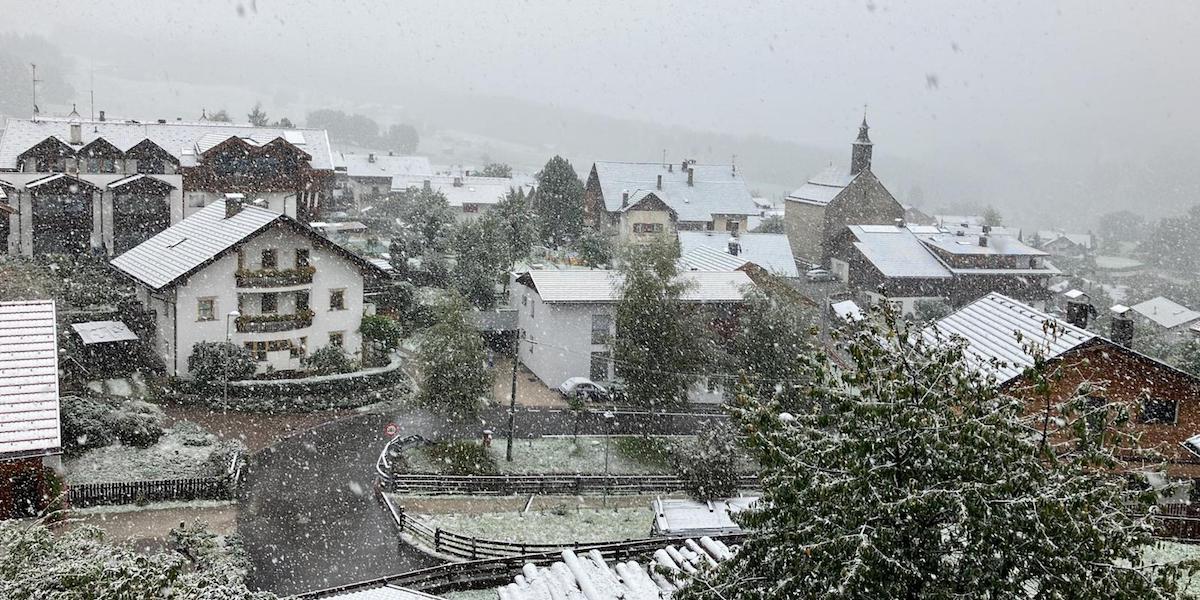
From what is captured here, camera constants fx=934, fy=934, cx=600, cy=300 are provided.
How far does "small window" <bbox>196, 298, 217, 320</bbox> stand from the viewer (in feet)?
103

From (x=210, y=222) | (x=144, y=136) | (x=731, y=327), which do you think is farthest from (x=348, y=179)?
(x=731, y=327)

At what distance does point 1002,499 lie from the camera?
341 inches

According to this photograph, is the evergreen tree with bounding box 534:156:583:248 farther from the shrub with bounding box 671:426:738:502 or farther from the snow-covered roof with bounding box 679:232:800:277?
the shrub with bounding box 671:426:738:502

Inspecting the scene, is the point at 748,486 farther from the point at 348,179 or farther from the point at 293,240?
the point at 348,179

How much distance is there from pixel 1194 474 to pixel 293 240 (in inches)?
1098

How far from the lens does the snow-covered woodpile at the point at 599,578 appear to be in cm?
1492

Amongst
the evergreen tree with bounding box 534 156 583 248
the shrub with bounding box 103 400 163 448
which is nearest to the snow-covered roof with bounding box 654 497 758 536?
the shrub with bounding box 103 400 163 448

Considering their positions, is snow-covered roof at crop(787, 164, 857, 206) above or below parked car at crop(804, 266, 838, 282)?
above

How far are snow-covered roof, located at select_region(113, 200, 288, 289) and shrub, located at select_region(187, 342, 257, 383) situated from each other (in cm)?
248

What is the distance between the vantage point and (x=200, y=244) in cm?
3253

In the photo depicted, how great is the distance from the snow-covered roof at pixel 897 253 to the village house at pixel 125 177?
3100 cm

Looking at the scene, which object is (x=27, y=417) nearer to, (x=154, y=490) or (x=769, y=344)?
(x=154, y=490)

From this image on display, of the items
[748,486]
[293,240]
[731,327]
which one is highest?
[293,240]

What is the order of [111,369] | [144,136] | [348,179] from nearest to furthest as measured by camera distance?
[111,369]
[144,136]
[348,179]
